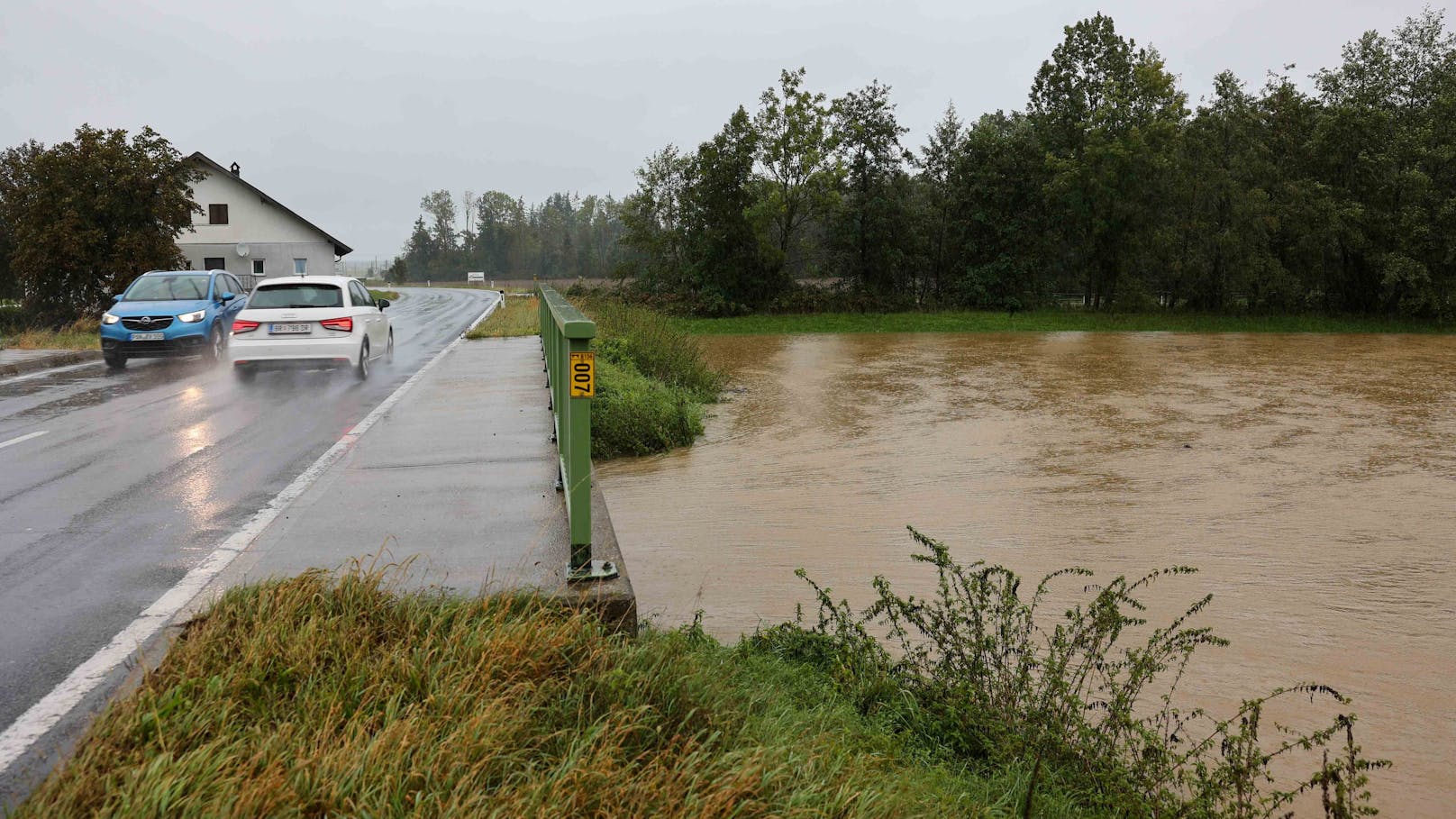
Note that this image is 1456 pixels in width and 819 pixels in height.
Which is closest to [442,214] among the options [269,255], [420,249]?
[420,249]

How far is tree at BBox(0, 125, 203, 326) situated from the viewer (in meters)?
30.1

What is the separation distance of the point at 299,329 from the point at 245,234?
4317 cm

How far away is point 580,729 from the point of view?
11.6ft

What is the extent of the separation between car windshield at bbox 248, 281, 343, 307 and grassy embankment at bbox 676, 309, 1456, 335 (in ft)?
82.7

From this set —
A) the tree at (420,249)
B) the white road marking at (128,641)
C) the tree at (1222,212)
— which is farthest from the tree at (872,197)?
the tree at (420,249)

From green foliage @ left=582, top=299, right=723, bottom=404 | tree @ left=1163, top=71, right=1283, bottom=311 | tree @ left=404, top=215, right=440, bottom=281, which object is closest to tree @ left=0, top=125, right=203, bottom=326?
green foliage @ left=582, top=299, right=723, bottom=404

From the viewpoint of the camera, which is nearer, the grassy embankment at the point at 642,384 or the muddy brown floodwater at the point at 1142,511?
the muddy brown floodwater at the point at 1142,511

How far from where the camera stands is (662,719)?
148 inches

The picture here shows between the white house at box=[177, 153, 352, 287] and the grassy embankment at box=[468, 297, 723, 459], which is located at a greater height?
the white house at box=[177, 153, 352, 287]

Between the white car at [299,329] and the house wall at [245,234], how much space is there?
132ft

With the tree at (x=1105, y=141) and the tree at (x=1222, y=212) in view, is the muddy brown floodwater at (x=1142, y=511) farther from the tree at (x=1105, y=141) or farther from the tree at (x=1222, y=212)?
the tree at (x=1105, y=141)

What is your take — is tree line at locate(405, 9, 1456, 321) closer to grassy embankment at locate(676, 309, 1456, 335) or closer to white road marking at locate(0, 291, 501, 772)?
grassy embankment at locate(676, 309, 1456, 335)

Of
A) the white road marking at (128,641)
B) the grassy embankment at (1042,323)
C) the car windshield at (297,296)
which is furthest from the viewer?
the grassy embankment at (1042,323)

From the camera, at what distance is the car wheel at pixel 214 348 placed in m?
18.3
